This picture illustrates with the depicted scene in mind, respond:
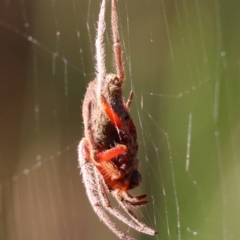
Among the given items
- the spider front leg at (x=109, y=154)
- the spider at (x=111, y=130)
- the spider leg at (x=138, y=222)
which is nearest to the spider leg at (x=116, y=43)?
the spider at (x=111, y=130)

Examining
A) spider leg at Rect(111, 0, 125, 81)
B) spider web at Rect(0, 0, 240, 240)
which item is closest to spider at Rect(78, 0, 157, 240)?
spider leg at Rect(111, 0, 125, 81)

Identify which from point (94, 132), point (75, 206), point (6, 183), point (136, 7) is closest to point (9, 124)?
point (6, 183)

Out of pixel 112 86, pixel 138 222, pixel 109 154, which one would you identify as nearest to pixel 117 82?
pixel 112 86

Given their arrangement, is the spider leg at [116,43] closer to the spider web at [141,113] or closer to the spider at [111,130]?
the spider at [111,130]

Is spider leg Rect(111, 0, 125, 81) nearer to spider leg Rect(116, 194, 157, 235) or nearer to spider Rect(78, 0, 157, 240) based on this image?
spider Rect(78, 0, 157, 240)

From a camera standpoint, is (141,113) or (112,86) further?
(141,113)

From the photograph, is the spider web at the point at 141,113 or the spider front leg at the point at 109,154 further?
the spider web at the point at 141,113

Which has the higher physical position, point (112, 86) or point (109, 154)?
point (112, 86)

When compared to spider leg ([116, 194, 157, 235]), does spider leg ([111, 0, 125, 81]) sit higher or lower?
higher

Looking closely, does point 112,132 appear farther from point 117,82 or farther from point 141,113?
point 141,113
